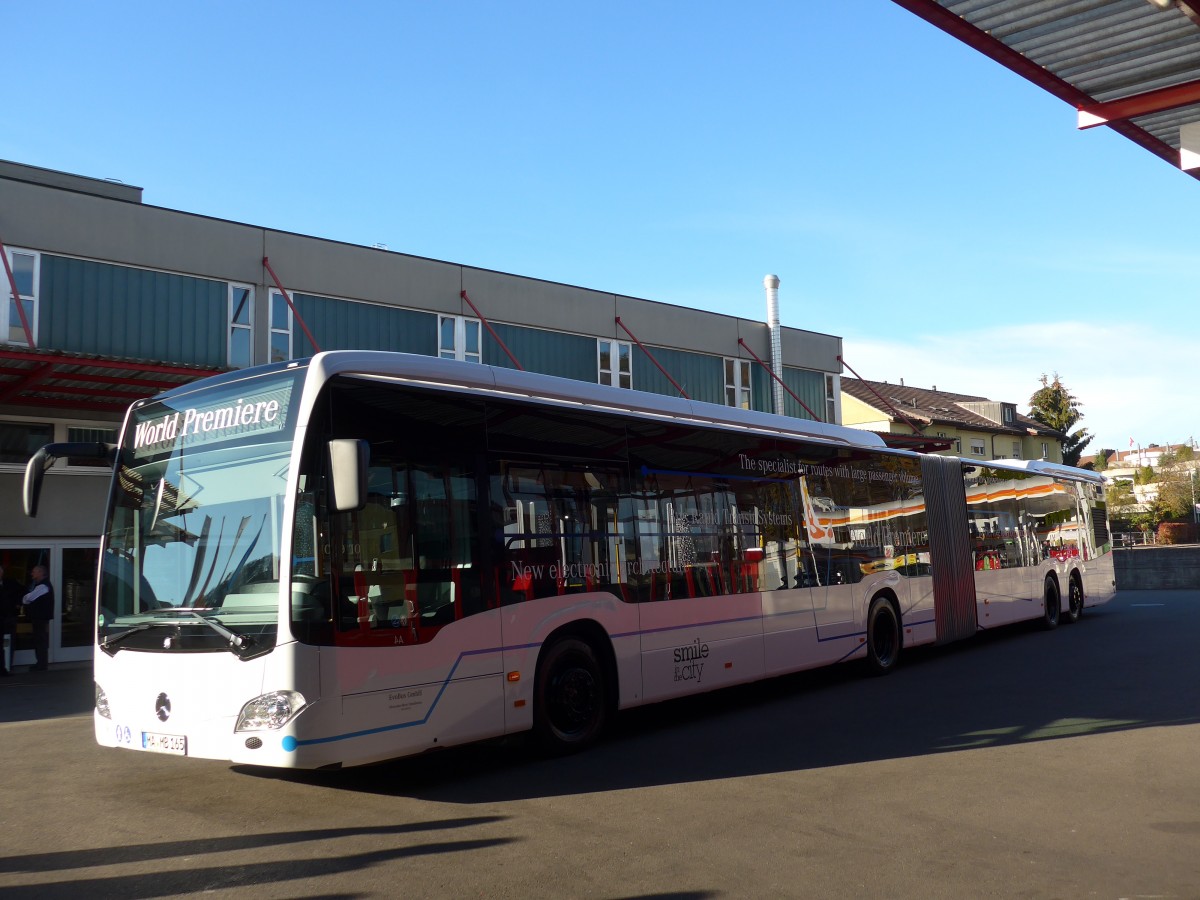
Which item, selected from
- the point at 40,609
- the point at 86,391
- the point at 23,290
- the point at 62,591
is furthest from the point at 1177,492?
the point at 40,609

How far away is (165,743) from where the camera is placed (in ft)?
24.2

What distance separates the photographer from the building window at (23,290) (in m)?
18.9

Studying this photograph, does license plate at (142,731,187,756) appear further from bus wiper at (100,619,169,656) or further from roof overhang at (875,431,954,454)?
roof overhang at (875,431,954,454)

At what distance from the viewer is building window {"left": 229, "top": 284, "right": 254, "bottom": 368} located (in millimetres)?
21641

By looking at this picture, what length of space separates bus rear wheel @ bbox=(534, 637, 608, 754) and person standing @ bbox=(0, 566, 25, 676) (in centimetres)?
1176

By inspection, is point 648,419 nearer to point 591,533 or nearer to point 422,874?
point 591,533

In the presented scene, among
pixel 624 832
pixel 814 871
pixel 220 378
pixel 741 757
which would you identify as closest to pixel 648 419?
pixel 741 757

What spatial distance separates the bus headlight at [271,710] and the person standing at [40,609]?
12379 millimetres

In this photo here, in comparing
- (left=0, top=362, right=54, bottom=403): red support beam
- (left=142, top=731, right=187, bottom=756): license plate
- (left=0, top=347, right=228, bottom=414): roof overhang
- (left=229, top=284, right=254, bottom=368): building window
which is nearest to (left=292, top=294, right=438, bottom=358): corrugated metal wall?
(left=229, top=284, right=254, bottom=368): building window

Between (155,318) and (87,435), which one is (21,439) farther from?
(155,318)

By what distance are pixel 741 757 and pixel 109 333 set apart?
51.3 ft

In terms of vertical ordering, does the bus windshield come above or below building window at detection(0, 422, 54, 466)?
below

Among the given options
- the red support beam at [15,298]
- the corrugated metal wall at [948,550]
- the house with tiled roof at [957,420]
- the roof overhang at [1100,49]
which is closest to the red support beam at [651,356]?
the corrugated metal wall at [948,550]

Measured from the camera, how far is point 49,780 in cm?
859
